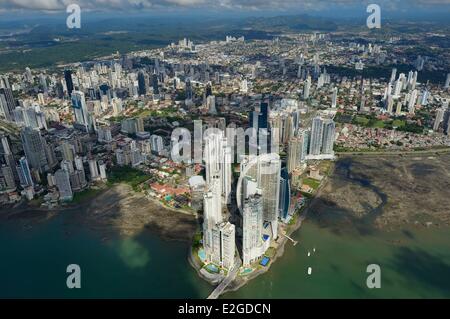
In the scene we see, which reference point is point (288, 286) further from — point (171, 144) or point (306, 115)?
point (306, 115)

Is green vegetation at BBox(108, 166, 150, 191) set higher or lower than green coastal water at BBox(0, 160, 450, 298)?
higher

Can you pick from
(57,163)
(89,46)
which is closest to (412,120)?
(57,163)

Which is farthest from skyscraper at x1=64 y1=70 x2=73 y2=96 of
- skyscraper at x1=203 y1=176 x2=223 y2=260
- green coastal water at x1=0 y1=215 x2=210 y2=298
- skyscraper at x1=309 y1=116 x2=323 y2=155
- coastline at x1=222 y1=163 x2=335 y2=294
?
coastline at x1=222 y1=163 x2=335 y2=294

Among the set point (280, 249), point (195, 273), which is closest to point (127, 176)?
point (195, 273)

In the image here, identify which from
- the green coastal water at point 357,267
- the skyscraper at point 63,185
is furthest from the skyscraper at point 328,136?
the skyscraper at point 63,185

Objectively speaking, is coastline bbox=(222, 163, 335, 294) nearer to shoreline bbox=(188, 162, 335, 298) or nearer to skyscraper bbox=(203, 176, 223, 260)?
shoreline bbox=(188, 162, 335, 298)

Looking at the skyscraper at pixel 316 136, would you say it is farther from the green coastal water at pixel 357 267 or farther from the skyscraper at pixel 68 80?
the skyscraper at pixel 68 80

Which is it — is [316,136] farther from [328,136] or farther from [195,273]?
[195,273]
